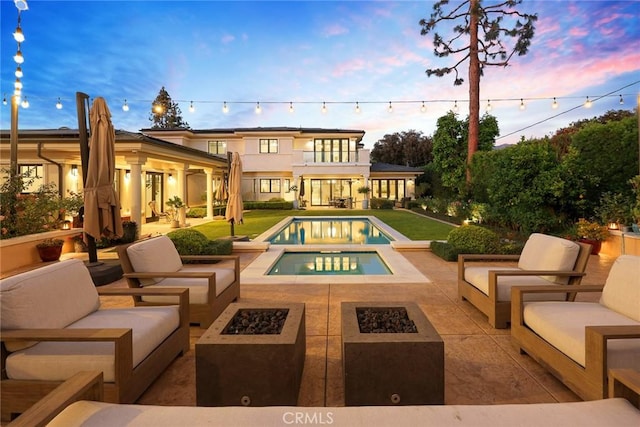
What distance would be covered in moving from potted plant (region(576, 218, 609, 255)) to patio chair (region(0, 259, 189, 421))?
32.2 feet

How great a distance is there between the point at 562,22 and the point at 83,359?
813 inches

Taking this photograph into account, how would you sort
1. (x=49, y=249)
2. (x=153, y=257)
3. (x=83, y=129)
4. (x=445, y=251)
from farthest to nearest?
1. (x=49, y=249)
2. (x=445, y=251)
3. (x=83, y=129)
4. (x=153, y=257)

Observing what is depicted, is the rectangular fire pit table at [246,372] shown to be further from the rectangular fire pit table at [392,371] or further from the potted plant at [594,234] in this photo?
the potted plant at [594,234]

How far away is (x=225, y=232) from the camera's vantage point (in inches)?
541

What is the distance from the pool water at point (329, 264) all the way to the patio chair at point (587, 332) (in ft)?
14.1

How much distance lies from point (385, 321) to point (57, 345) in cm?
245

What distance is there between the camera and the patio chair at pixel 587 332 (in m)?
2.38

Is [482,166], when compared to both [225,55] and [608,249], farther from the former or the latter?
[225,55]

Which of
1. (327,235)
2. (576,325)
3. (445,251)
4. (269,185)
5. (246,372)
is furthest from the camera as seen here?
(269,185)

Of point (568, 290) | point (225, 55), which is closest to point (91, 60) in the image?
point (225, 55)

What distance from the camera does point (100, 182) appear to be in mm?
5875

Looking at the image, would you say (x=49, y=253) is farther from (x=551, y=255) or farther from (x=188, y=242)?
(x=551, y=255)

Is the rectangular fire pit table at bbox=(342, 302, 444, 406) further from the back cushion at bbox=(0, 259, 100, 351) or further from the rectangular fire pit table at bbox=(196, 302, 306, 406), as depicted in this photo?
the back cushion at bbox=(0, 259, 100, 351)

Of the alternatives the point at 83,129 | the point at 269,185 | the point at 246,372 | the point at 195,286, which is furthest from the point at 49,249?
the point at 269,185
